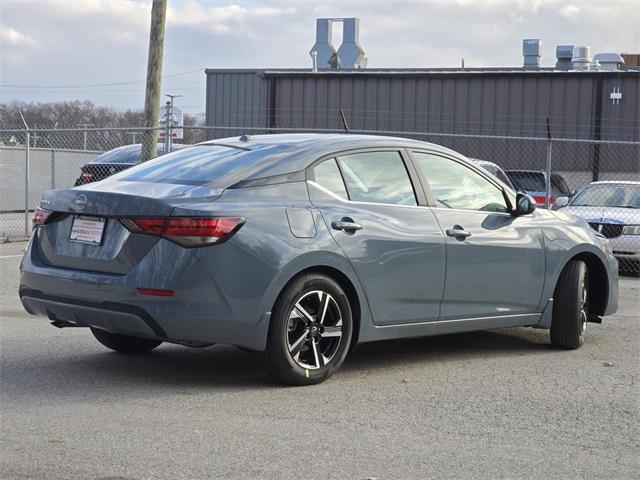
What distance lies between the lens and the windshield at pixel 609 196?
49.7ft

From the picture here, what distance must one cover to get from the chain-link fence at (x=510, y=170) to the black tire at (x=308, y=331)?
7.95m

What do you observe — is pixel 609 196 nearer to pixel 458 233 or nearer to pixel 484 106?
pixel 458 233

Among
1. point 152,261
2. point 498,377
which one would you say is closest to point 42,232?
point 152,261

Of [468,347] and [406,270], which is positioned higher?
[406,270]

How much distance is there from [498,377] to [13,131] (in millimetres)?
12358

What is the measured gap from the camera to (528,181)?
63.8 feet

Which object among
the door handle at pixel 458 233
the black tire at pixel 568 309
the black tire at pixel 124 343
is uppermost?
the door handle at pixel 458 233

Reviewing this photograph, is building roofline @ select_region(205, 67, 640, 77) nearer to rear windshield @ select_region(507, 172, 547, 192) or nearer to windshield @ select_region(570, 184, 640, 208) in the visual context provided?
rear windshield @ select_region(507, 172, 547, 192)

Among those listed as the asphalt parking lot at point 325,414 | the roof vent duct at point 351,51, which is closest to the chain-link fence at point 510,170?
the roof vent duct at point 351,51

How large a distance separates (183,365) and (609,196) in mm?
10118

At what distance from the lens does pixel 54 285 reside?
20.5ft

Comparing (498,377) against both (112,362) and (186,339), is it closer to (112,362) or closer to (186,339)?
(186,339)

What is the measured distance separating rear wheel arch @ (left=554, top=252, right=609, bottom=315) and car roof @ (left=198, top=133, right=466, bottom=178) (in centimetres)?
165

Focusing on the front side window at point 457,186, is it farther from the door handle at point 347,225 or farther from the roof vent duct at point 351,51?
the roof vent duct at point 351,51
